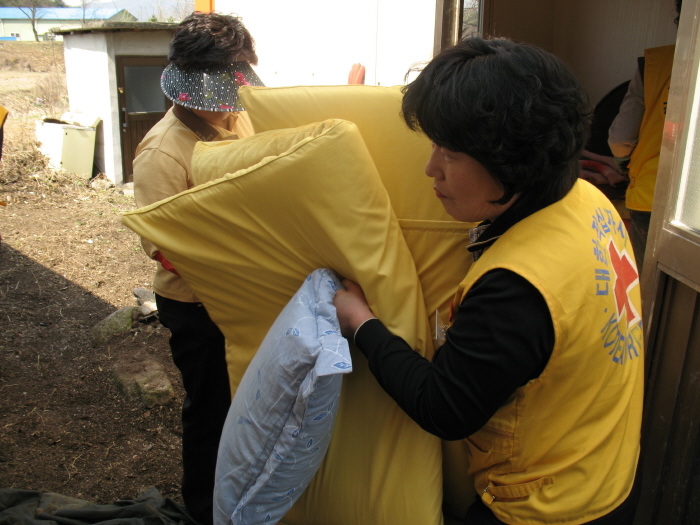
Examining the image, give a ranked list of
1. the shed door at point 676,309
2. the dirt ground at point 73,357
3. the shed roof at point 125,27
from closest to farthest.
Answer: the shed door at point 676,309, the dirt ground at point 73,357, the shed roof at point 125,27

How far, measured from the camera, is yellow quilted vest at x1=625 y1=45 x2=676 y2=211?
2.57m

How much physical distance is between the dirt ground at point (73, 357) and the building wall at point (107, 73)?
124 centimetres

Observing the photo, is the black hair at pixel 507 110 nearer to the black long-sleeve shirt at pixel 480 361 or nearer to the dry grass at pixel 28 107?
the black long-sleeve shirt at pixel 480 361

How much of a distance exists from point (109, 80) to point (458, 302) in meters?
9.47

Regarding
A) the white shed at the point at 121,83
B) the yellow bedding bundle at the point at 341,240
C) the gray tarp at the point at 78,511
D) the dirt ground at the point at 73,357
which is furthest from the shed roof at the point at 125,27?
the yellow bedding bundle at the point at 341,240

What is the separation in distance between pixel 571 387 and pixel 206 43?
64.0 inches

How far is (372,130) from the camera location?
133 cm

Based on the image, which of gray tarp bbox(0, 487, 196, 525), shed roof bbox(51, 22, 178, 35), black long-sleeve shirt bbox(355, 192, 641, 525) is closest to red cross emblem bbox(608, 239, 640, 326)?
black long-sleeve shirt bbox(355, 192, 641, 525)

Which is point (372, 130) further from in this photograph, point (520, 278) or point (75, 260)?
point (75, 260)

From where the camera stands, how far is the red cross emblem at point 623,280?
1052 mm

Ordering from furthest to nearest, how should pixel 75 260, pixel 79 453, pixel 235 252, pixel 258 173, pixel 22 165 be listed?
1. pixel 22 165
2. pixel 75 260
3. pixel 79 453
4. pixel 235 252
5. pixel 258 173

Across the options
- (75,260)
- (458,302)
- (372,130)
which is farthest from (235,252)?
(75,260)

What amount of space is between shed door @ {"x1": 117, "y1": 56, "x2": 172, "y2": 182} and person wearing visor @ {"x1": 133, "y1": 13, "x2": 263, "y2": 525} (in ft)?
26.1

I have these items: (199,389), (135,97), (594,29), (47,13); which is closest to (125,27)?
(135,97)
